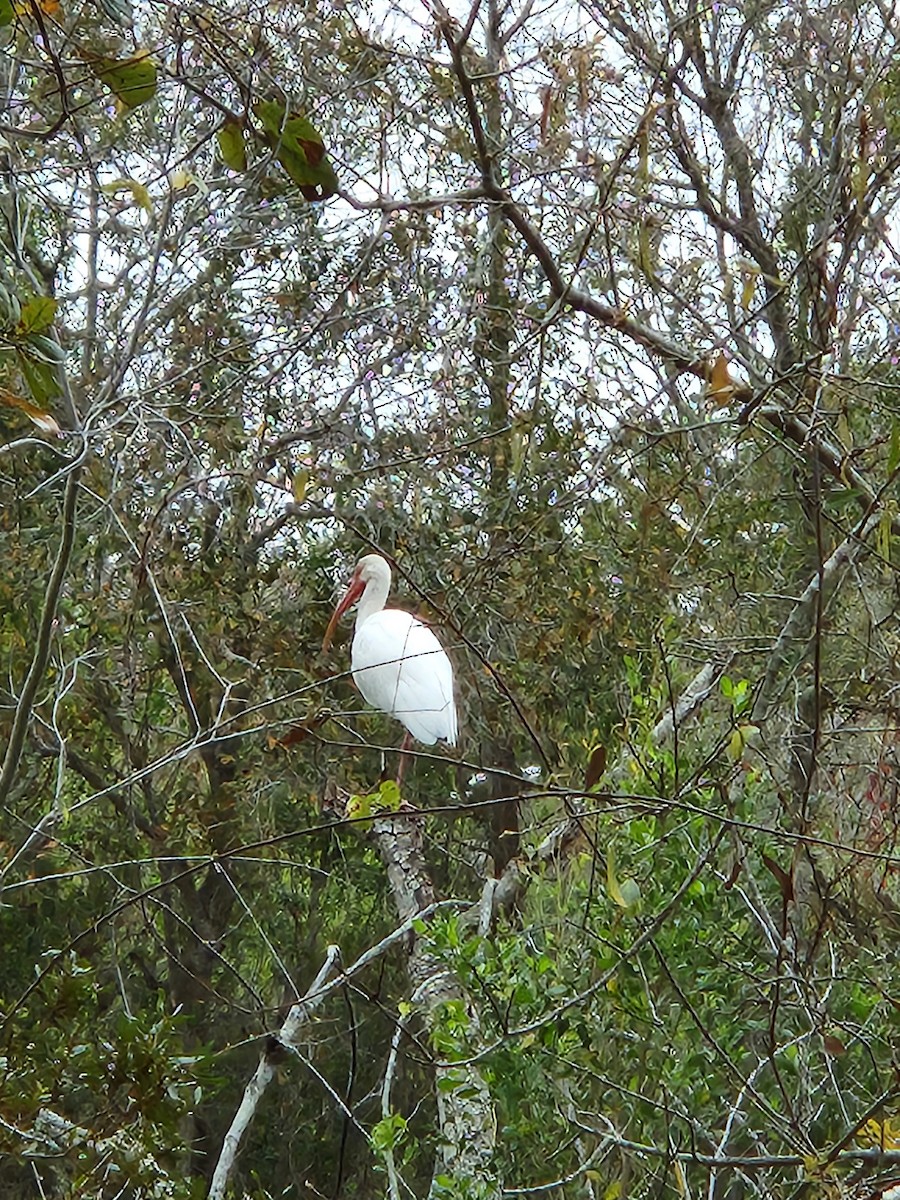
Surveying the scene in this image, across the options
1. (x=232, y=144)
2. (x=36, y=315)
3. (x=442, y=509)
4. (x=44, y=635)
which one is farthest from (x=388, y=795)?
(x=442, y=509)

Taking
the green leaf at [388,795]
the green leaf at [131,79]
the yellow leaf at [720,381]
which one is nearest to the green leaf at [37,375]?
the green leaf at [131,79]

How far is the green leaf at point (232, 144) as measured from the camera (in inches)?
62.2

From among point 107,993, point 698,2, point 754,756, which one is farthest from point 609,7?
point 107,993

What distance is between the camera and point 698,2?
436 centimetres

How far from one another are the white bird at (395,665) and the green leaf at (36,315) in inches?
142

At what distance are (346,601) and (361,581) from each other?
0.09 metres

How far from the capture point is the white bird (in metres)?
5.00

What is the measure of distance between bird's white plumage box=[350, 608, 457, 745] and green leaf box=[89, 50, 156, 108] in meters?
3.64

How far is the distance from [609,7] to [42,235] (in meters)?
2.10

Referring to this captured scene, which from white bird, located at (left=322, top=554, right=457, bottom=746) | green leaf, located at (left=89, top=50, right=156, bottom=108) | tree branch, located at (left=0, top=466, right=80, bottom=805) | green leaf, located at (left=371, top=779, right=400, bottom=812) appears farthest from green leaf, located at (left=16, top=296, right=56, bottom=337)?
white bird, located at (left=322, top=554, right=457, bottom=746)

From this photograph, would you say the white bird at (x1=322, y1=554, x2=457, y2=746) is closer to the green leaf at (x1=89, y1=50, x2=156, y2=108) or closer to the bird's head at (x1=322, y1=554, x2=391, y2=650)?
the bird's head at (x1=322, y1=554, x2=391, y2=650)

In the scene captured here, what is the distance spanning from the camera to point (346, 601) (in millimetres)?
5223

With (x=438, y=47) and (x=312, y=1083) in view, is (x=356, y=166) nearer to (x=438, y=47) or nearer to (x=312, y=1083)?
(x=438, y=47)

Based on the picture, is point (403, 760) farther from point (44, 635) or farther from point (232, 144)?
point (232, 144)
